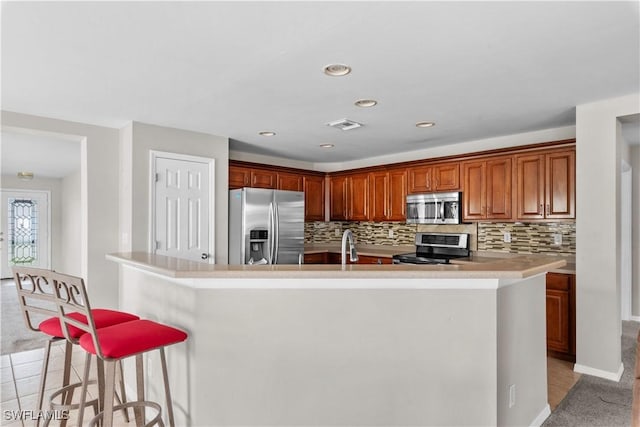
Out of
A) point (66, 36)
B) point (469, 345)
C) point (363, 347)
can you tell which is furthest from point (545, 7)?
point (66, 36)

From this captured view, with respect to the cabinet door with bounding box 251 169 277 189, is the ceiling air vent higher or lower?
higher

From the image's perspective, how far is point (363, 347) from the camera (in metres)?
2.00

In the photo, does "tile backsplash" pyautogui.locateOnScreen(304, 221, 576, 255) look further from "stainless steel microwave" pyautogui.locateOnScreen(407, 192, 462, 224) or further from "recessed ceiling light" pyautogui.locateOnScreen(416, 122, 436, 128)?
"recessed ceiling light" pyautogui.locateOnScreen(416, 122, 436, 128)

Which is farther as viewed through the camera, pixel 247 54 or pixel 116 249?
pixel 116 249

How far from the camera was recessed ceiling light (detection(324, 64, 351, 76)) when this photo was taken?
246 cm

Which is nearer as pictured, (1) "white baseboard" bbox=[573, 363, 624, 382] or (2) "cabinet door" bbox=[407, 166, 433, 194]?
(1) "white baseboard" bbox=[573, 363, 624, 382]

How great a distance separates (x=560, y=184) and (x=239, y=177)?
11.9 ft

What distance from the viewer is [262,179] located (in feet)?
17.4

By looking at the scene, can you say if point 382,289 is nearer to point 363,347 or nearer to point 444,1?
point 363,347

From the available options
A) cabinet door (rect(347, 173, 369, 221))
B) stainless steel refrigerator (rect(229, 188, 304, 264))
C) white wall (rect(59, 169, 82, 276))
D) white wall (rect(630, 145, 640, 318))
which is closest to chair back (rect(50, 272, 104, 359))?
stainless steel refrigerator (rect(229, 188, 304, 264))

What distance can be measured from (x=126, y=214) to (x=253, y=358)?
2.61 meters

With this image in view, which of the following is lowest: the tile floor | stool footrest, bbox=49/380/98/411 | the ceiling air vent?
the tile floor

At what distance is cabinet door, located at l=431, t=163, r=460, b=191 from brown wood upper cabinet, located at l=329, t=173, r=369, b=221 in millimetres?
1119

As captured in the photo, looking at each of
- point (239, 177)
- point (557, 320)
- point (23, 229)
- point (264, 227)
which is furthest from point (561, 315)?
point (23, 229)
